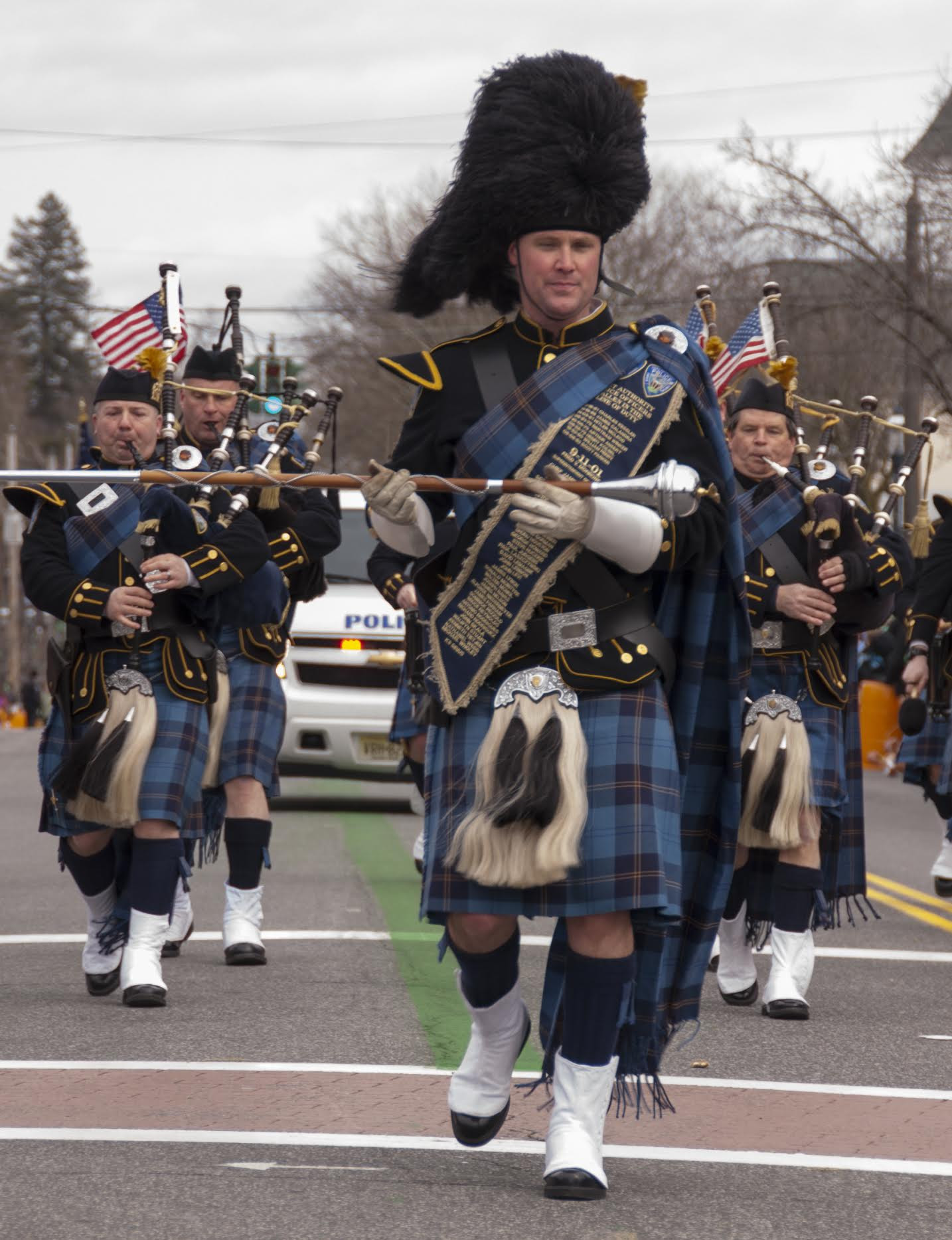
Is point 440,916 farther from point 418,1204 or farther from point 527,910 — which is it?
point 418,1204

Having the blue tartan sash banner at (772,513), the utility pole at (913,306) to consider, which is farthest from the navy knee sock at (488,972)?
the utility pole at (913,306)

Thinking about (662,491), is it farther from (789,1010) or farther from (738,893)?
(738,893)

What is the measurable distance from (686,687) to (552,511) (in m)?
0.73

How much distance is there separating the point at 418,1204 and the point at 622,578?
1.36m

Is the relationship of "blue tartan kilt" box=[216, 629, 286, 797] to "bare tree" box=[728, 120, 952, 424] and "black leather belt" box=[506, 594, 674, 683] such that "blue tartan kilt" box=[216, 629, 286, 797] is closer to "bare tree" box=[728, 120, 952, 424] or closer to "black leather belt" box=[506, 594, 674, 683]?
"black leather belt" box=[506, 594, 674, 683]

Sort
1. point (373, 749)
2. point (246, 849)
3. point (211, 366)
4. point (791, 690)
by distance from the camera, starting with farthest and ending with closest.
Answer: point (373, 749)
point (211, 366)
point (246, 849)
point (791, 690)

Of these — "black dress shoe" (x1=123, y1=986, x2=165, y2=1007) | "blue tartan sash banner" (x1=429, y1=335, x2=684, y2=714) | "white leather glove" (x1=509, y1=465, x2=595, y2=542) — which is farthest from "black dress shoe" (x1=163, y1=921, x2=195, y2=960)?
"white leather glove" (x1=509, y1=465, x2=595, y2=542)

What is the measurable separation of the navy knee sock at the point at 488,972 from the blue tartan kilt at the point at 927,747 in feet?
21.9

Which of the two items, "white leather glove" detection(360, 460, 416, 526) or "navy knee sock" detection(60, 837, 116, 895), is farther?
"navy knee sock" detection(60, 837, 116, 895)

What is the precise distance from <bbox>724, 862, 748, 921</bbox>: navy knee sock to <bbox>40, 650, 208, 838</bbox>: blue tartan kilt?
1810mm

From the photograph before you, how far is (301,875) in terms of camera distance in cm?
1107

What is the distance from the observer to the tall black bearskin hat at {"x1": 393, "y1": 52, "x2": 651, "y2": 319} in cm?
487

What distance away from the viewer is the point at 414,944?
→ 852 centimetres

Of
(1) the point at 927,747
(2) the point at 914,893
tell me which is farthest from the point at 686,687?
(1) the point at 927,747
